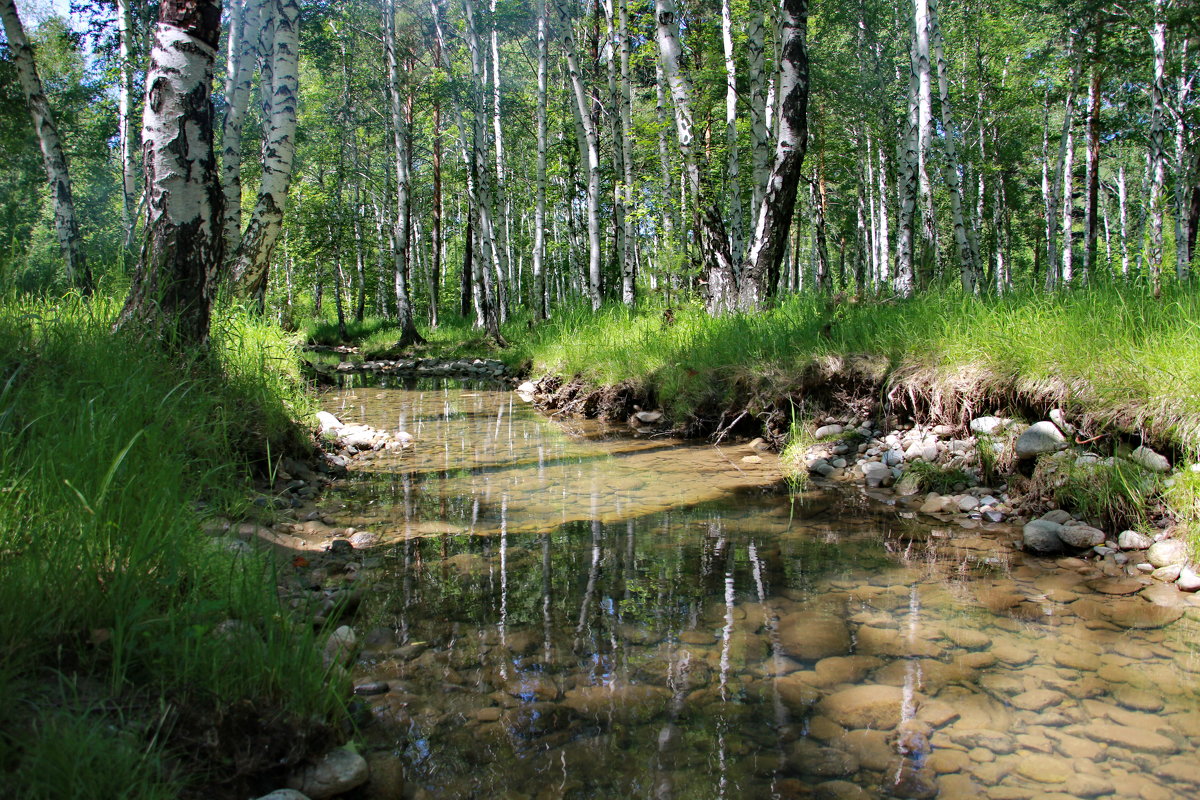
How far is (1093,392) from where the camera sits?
4.06 meters

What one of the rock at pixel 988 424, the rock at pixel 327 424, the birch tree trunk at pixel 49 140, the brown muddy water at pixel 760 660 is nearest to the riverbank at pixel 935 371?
the rock at pixel 988 424

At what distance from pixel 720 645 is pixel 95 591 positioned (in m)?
2.12

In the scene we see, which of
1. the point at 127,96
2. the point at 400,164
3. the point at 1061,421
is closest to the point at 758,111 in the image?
the point at 1061,421

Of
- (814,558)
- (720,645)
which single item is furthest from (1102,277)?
(720,645)

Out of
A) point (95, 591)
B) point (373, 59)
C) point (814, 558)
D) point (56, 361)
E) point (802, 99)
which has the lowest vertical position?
point (814, 558)

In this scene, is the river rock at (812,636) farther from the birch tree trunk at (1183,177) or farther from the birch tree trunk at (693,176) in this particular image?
the birch tree trunk at (1183,177)

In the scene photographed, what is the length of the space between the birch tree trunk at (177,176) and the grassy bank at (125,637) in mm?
1850

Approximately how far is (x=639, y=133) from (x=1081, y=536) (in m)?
13.4

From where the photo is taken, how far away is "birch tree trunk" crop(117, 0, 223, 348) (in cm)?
425

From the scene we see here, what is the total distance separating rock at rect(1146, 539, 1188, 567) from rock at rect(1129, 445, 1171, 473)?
1.42 feet

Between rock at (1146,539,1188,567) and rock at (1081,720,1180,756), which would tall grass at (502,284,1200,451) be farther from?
rock at (1081,720,1180,756)

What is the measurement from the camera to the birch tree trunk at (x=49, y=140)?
31.3 ft

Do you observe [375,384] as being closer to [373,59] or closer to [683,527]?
[683,527]

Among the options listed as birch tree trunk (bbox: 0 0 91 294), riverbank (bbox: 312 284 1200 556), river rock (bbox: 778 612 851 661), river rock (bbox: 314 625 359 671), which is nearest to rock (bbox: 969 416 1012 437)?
riverbank (bbox: 312 284 1200 556)
